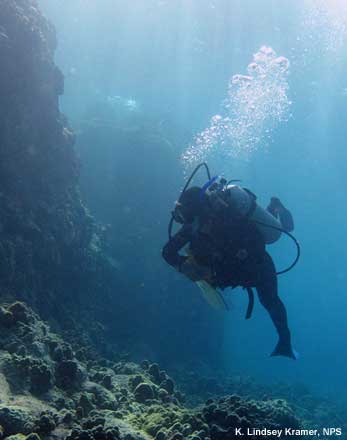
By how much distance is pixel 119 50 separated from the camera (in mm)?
30156

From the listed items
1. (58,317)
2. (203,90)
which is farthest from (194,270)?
(203,90)

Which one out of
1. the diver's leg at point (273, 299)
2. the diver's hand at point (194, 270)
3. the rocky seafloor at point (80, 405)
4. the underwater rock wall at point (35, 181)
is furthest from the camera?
the underwater rock wall at point (35, 181)

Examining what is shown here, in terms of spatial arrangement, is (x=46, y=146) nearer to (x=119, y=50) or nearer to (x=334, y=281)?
(x=119, y=50)

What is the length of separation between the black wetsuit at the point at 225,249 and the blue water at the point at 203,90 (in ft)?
48.8

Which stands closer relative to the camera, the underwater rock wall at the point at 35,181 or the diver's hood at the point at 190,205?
the diver's hood at the point at 190,205

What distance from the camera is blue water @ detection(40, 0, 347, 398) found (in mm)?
23172

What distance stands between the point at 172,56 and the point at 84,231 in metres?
20.8

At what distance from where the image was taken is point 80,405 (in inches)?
201

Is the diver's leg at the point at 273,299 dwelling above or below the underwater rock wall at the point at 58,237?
below

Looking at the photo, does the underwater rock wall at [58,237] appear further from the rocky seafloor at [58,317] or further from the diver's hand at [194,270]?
the diver's hand at [194,270]

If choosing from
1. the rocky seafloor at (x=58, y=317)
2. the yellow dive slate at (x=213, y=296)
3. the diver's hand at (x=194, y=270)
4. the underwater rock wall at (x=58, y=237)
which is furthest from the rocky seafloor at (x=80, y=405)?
the underwater rock wall at (x=58, y=237)

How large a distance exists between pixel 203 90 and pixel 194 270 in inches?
1211

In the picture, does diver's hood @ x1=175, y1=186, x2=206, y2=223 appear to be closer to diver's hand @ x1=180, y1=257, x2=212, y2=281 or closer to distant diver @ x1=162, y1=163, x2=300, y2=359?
distant diver @ x1=162, y1=163, x2=300, y2=359

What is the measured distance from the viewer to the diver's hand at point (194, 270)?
15.9ft
